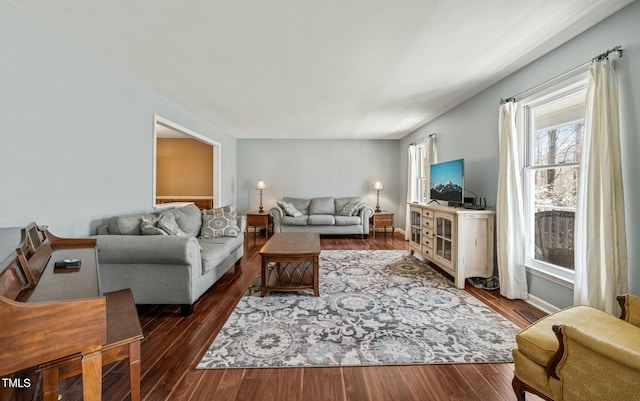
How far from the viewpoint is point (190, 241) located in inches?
93.2

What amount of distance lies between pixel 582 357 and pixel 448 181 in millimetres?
2969

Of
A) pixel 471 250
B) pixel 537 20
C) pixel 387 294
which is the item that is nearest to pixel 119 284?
pixel 387 294

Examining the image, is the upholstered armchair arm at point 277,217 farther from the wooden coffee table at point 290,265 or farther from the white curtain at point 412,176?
the white curtain at point 412,176

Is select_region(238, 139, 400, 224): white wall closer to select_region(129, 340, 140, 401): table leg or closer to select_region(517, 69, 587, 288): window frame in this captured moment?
select_region(517, 69, 587, 288): window frame

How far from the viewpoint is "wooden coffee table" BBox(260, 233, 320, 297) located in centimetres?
275

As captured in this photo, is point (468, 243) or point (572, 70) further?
point (468, 243)

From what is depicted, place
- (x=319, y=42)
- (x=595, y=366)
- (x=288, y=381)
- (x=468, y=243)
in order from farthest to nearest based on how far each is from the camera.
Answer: (x=468, y=243) → (x=319, y=42) → (x=288, y=381) → (x=595, y=366)

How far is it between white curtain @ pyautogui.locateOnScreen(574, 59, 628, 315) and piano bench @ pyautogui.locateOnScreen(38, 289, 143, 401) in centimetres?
288

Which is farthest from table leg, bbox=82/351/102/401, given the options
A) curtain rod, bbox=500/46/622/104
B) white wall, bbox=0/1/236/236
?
curtain rod, bbox=500/46/622/104

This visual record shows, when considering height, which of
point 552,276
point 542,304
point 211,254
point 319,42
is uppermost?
point 319,42

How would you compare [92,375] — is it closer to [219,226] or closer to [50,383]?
[50,383]

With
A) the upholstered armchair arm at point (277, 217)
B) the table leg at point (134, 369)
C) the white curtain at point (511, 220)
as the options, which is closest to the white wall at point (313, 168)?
the upholstered armchair arm at point (277, 217)

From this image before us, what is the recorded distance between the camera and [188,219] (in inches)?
138

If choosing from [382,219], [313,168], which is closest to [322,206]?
[313,168]
